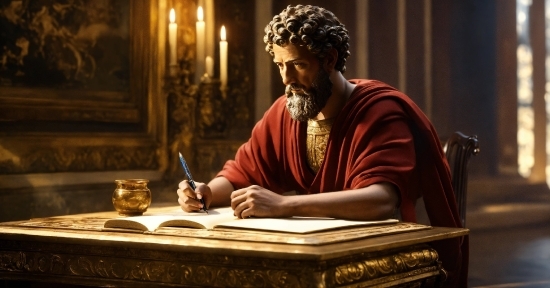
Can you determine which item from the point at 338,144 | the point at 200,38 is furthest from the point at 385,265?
the point at 200,38

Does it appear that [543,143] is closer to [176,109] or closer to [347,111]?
[176,109]

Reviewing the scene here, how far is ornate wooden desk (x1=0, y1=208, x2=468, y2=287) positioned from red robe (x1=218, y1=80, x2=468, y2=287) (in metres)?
0.34

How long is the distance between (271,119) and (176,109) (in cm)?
243

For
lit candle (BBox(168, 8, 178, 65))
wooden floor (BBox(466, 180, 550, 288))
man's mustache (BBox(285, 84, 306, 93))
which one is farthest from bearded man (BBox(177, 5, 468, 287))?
wooden floor (BBox(466, 180, 550, 288))

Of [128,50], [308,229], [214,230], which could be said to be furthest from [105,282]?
[128,50]

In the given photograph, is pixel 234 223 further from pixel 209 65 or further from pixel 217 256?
pixel 209 65

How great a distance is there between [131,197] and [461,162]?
158 cm

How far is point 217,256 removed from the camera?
2492 mm

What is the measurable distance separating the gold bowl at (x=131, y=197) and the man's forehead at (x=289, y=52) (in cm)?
69

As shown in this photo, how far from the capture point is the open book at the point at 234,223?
2.64 metres

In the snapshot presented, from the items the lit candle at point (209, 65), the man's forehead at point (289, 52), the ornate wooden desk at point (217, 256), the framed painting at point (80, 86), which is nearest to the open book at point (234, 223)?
the ornate wooden desk at point (217, 256)

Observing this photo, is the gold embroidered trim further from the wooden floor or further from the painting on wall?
the wooden floor

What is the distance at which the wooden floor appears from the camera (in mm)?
6414

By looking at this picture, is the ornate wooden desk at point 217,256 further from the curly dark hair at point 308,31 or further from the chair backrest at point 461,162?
the chair backrest at point 461,162
